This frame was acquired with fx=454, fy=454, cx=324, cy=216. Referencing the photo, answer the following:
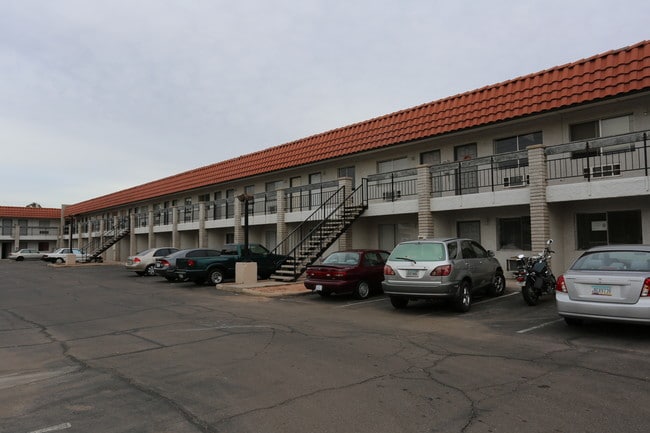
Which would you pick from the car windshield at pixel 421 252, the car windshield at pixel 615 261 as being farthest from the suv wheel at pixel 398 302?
the car windshield at pixel 615 261

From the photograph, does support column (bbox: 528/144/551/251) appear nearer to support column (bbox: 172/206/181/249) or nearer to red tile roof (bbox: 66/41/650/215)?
red tile roof (bbox: 66/41/650/215)

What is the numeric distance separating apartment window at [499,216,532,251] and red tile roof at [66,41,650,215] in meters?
3.58

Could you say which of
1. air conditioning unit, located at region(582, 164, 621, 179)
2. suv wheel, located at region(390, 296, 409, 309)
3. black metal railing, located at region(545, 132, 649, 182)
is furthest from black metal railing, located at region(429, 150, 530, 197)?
suv wheel, located at region(390, 296, 409, 309)

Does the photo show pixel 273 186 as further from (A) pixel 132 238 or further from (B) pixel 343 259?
(A) pixel 132 238

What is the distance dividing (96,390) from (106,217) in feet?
165

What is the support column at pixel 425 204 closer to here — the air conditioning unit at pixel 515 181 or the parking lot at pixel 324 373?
the air conditioning unit at pixel 515 181

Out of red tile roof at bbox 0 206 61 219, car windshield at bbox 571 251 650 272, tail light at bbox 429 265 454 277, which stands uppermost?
red tile roof at bbox 0 206 61 219

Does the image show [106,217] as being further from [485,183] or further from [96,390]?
[96,390]

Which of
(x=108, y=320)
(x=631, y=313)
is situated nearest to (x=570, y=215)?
(x=631, y=313)

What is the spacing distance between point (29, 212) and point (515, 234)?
65.9 metres

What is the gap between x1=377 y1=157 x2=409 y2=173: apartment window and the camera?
19775mm

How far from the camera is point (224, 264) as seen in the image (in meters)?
19.2

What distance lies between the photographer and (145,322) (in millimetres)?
9852

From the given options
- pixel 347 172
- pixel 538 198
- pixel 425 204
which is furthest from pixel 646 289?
pixel 347 172
